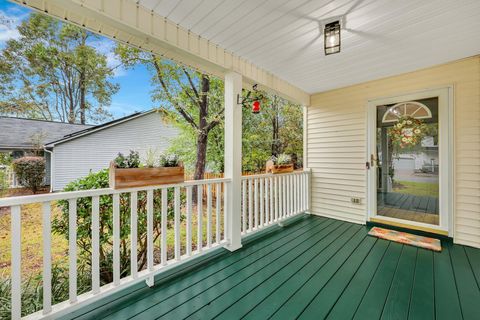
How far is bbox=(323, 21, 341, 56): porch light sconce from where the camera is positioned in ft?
6.42

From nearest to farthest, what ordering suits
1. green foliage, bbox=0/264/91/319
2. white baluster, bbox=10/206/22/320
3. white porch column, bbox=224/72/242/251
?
1. white baluster, bbox=10/206/22/320
2. green foliage, bbox=0/264/91/319
3. white porch column, bbox=224/72/242/251

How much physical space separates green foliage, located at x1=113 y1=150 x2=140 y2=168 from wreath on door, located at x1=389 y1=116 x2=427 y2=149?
382 centimetres

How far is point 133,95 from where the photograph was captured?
270 inches

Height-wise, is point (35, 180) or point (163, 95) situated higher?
point (163, 95)

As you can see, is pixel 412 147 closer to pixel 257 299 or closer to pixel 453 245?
pixel 453 245

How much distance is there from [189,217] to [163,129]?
6.29 m

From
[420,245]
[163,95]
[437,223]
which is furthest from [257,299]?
[163,95]

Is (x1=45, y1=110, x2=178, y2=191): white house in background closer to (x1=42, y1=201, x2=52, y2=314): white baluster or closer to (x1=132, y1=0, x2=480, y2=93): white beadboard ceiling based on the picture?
(x1=132, y1=0, x2=480, y2=93): white beadboard ceiling

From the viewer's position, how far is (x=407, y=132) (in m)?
3.23

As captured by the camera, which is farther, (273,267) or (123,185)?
(273,267)

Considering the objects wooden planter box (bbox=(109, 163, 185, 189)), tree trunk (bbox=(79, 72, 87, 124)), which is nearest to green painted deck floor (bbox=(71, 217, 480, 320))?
wooden planter box (bbox=(109, 163, 185, 189))

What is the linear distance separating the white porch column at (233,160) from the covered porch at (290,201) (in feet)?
0.06

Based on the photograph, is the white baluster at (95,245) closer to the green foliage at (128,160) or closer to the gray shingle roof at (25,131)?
the green foliage at (128,160)

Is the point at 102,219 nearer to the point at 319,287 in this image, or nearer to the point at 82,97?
the point at 319,287
